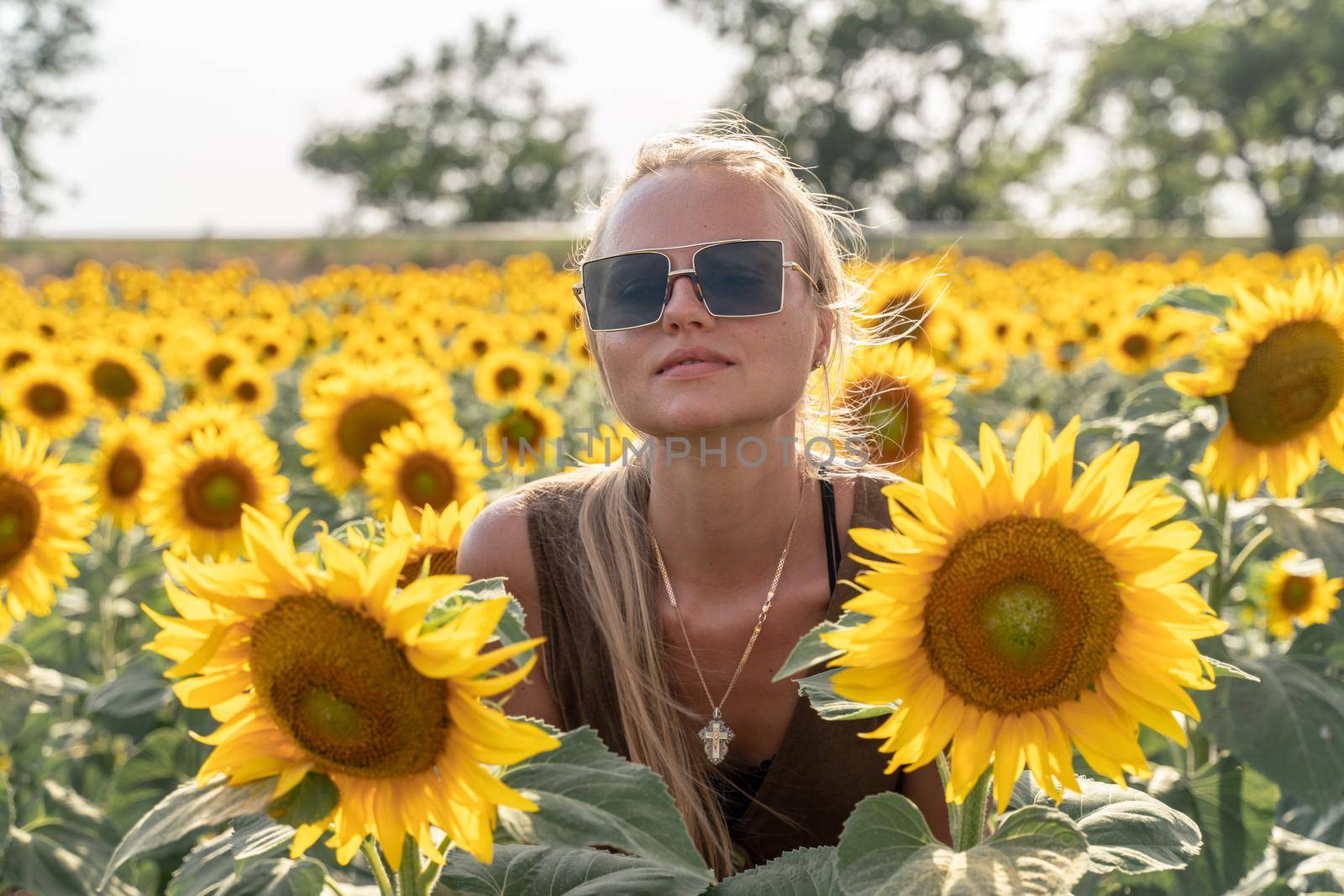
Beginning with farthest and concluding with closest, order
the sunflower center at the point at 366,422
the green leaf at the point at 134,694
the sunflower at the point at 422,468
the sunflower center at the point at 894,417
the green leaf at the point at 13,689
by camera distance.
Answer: the sunflower center at the point at 366,422 < the sunflower at the point at 422,468 < the sunflower center at the point at 894,417 < the green leaf at the point at 134,694 < the green leaf at the point at 13,689

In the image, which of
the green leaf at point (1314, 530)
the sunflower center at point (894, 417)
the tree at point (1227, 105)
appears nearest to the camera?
the green leaf at point (1314, 530)

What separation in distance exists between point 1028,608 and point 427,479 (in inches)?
124

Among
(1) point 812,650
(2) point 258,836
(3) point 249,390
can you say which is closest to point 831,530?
(1) point 812,650

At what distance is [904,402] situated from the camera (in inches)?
175

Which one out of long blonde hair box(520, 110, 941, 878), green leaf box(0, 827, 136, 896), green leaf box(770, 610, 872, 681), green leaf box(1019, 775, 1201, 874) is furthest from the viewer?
Result: green leaf box(0, 827, 136, 896)

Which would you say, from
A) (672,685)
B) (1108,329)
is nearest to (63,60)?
(1108,329)

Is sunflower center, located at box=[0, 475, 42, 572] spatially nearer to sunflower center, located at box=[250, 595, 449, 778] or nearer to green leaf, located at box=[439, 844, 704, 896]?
green leaf, located at box=[439, 844, 704, 896]

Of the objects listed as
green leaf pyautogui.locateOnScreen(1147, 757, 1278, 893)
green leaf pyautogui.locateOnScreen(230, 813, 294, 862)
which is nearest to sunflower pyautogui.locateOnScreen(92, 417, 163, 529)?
green leaf pyautogui.locateOnScreen(230, 813, 294, 862)

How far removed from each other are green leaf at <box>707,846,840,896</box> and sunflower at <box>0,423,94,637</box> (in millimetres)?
2517

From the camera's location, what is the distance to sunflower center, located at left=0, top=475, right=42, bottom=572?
3582mm

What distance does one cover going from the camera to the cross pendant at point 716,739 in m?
2.64

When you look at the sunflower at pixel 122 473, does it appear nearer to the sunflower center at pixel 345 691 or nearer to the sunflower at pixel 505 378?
the sunflower at pixel 505 378

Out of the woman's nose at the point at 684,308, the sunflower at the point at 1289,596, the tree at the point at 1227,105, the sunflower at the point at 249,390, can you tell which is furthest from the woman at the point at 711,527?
the tree at the point at 1227,105

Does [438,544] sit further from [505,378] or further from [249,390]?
[249,390]
